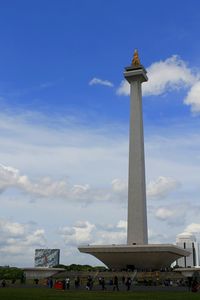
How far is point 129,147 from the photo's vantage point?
50188 mm

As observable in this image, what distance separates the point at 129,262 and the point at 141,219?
4.68m

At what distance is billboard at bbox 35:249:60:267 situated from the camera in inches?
2287

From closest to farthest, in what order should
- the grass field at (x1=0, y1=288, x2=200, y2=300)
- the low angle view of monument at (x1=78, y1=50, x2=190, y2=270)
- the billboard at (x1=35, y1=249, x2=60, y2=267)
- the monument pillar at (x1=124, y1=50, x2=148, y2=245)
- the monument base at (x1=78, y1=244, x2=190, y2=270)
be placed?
the grass field at (x1=0, y1=288, x2=200, y2=300) < the monument base at (x1=78, y1=244, x2=190, y2=270) < the low angle view of monument at (x1=78, y1=50, x2=190, y2=270) < the monument pillar at (x1=124, y1=50, x2=148, y2=245) < the billboard at (x1=35, y1=249, x2=60, y2=267)

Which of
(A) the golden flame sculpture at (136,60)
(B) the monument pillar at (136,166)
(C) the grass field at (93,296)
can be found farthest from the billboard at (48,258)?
(C) the grass field at (93,296)

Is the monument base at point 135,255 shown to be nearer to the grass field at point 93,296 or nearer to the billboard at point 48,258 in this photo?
the billboard at point 48,258

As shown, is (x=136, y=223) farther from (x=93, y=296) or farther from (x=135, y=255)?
(x=93, y=296)

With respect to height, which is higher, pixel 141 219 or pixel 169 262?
pixel 141 219

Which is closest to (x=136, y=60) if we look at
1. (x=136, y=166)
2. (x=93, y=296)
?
(x=136, y=166)

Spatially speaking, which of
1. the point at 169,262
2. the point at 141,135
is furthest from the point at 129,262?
the point at 141,135

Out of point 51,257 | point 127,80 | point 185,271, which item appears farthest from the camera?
point 51,257

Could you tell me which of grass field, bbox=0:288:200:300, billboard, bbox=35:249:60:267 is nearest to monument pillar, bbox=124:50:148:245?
billboard, bbox=35:249:60:267

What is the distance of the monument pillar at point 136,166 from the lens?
4788cm

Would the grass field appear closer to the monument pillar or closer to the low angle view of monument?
Answer: the low angle view of monument

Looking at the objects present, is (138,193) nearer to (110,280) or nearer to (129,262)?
(129,262)
